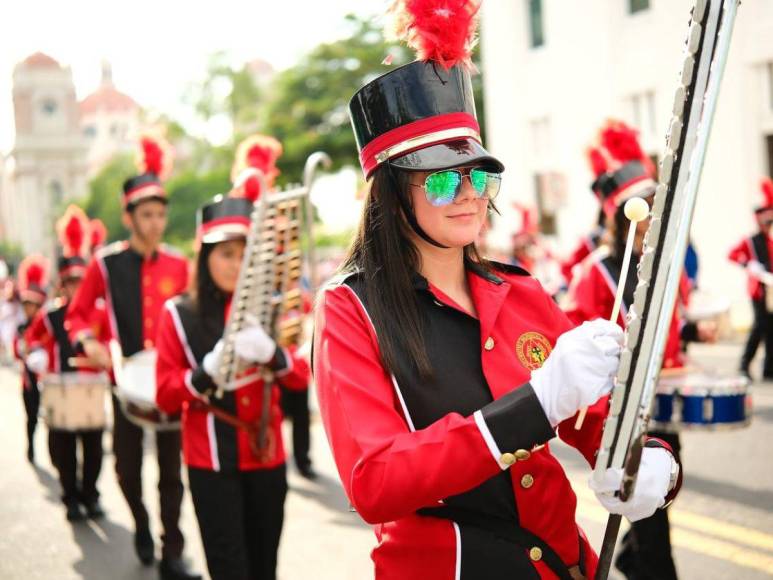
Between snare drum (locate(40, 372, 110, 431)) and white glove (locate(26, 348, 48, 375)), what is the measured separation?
115cm

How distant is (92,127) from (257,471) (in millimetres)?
127670

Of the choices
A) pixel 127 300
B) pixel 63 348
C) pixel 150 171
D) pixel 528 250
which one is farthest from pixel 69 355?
pixel 528 250

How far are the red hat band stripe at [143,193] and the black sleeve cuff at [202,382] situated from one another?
2432mm

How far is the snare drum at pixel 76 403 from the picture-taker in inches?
287

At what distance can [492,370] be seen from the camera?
2258 mm

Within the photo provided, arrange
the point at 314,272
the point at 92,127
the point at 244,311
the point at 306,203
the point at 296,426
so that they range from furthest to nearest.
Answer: the point at 92,127
the point at 296,426
the point at 314,272
the point at 306,203
the point at 244,311

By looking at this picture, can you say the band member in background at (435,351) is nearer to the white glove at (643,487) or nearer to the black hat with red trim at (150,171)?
the white glove at (643,487)

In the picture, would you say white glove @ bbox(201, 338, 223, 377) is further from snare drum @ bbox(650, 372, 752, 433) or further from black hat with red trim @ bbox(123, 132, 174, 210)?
black hat with red trim @ bbox(123, 132, 174, 210)

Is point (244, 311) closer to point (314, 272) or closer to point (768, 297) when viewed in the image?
point (314, 272)

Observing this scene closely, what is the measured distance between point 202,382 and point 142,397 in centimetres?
117

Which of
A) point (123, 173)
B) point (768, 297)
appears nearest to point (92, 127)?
point (123, 173)

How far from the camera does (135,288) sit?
632cm

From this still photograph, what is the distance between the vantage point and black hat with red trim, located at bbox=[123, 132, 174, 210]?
6.39 metres

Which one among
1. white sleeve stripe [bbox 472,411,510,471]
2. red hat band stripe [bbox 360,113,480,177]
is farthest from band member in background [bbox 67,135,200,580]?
white sleeve stripe [bbox 472,411,510,471]
